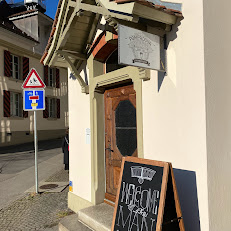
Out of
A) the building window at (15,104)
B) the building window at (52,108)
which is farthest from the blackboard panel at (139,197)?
the building window at (52,108)

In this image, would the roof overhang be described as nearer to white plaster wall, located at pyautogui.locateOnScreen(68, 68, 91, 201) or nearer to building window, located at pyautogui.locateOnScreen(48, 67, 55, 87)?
white plaster wall, located at pyautogui.locateOnScreen(68, 68, 91, 201)

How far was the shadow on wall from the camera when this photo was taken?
275 cm

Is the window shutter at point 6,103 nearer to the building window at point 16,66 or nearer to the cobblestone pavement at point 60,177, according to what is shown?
the building window at point 16,66

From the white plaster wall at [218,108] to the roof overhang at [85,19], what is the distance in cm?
44

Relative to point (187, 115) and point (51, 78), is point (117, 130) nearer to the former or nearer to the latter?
point (187, 115)

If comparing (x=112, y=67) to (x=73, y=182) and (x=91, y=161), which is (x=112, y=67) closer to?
(x=91, y=161)

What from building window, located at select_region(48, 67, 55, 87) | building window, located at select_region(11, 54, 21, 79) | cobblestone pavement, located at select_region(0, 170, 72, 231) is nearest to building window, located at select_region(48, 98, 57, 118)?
building window, located at select_region(48, 67, 55, 87)

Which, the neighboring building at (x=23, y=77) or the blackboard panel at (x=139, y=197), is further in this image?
the neighboring building at (x=23, y=77)

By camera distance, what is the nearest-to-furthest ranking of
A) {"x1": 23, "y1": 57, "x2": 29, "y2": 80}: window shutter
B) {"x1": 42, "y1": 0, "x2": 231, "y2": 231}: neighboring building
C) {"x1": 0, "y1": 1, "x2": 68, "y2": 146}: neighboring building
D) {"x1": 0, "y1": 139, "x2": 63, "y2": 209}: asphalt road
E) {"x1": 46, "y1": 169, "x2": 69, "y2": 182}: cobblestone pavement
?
{"x1": 42, "y1": 0, "x2": 231, "y2": 231}: neighboring building → {"x1": 0, "y1": 139, "x2": 63, "y2": 209}: asphalt road → {"x1": 46, "y1": 169, "x2": 69, "y2": 182}: cobblestone pavement → {"x1": 0, "y1": 1, "x2": 68, "y2": 146}: neighboring building → {"x1": 23, "y1": 57, "x2": 29, "y2": 80}: window shutter

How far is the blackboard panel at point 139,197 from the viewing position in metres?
2.63

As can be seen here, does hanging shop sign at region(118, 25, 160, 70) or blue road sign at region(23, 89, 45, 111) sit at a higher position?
hanging shop sign at region(118, 25, 160, 70)

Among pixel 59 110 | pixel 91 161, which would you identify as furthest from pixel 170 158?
pixel 59 110

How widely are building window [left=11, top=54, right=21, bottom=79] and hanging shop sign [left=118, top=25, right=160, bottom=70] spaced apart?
16.3 meters

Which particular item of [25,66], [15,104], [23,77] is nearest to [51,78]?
[25,66]
